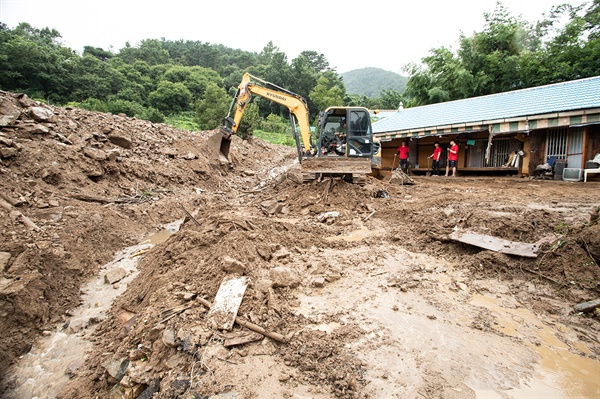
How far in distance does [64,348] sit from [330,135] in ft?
29.5

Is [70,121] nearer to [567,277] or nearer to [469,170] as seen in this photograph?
[567,277]

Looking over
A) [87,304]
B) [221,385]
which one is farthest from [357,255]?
[87,304]

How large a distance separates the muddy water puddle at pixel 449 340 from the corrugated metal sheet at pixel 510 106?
9975 mm

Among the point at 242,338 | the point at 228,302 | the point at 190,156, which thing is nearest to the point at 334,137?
the point at 190,156

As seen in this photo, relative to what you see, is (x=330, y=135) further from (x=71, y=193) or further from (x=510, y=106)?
(x=510, y=106)

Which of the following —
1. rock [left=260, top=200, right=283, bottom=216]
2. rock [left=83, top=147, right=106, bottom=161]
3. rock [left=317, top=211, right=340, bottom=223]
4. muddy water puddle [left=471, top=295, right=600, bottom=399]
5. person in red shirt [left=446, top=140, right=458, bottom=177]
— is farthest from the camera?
person in red shirt [left=446, top=140, right=458, bottom=177]

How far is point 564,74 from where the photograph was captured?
1959 cm

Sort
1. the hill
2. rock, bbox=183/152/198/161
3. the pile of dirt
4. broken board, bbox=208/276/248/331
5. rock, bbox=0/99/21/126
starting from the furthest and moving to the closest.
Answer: the hill, rock, bbox=183/152/198/161, rock, bbox=0/99/21/126, the pile of dirt, broken board, bbox=208/276/248/331

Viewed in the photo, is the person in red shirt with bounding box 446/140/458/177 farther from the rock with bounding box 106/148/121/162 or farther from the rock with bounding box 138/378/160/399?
the rock with bounding box 138/378/160/399

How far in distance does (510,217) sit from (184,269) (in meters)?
5.29

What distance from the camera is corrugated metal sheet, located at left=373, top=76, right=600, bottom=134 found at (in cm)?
1088

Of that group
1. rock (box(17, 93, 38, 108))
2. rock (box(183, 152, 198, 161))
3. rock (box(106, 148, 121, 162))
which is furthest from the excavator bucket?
rock (box(17, 93, 38, 108))

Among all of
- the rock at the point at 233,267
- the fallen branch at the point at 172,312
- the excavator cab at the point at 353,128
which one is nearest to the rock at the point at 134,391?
the fallen branch at the point at 172,312

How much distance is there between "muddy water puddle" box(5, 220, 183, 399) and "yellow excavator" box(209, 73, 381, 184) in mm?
5676
